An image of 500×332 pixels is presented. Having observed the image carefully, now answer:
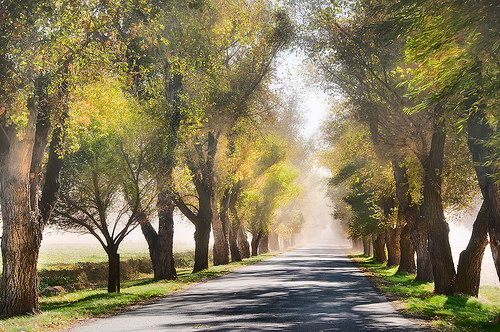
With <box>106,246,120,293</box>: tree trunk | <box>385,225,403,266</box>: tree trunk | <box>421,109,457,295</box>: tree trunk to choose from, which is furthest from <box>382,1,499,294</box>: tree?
<box>385,225,403,266</box>: tree trunk

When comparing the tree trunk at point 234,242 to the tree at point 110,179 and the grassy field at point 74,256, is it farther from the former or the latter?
the tree at point 110,179

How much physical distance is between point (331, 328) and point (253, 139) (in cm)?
2000

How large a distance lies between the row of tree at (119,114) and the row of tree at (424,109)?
17.4 feet

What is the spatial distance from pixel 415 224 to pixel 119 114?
13.4 metres

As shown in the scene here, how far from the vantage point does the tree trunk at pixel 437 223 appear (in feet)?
52.9

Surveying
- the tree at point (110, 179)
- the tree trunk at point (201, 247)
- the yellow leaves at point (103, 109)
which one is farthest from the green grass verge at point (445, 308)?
the tree trunk at point (201, 247)

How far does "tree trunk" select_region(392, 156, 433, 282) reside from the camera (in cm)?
2066

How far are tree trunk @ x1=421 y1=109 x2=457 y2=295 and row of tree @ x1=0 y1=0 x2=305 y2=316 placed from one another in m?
9.67

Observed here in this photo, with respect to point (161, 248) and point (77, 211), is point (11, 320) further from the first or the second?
point (161, 248)

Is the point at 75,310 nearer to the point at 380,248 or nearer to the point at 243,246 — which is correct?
the point at 380,248

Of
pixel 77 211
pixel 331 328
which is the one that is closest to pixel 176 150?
pixel 77 211

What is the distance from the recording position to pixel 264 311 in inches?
461

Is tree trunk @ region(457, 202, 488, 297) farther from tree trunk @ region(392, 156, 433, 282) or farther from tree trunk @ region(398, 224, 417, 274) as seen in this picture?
tree trunk @ region(398, 224, 417, 274)

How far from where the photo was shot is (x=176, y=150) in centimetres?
1953
